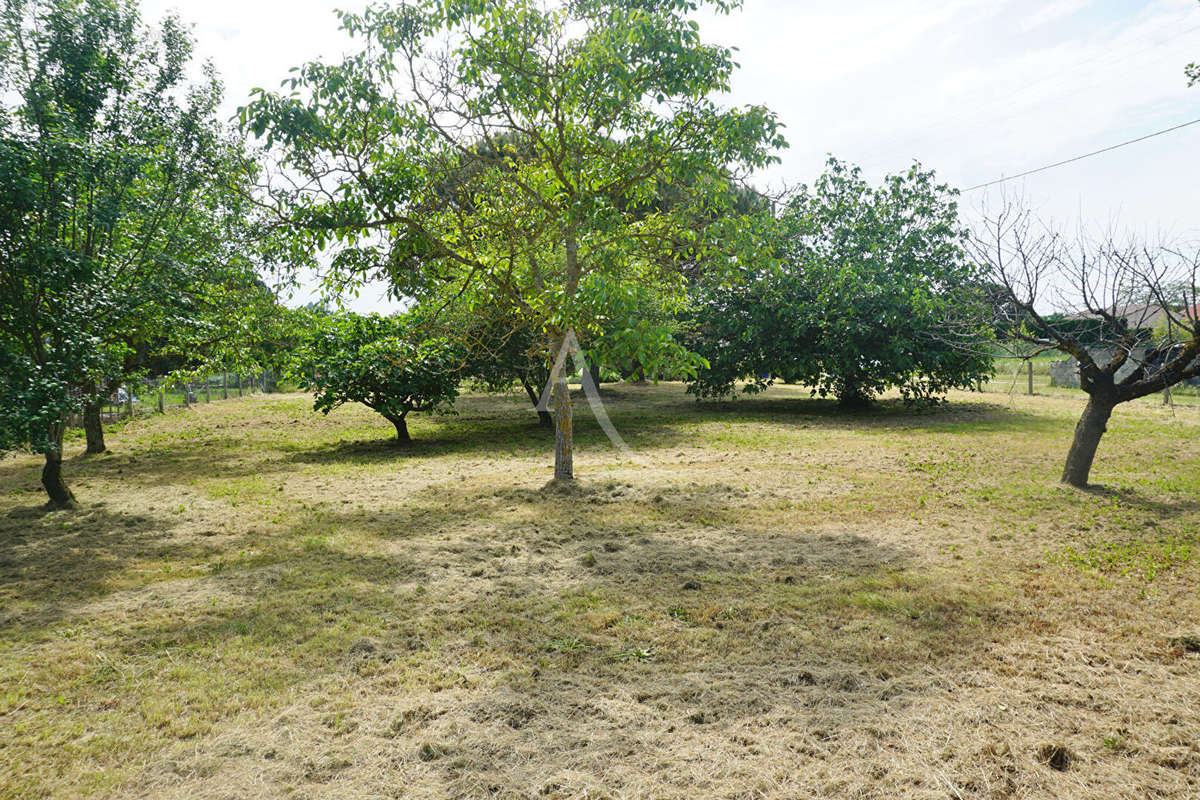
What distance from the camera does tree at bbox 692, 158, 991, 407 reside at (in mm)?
16062

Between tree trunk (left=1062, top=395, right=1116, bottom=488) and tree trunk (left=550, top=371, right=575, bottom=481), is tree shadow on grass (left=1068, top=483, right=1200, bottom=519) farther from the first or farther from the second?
tree trunk (left=550, top=371, right=575, bottom=481)

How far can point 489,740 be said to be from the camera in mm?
3275

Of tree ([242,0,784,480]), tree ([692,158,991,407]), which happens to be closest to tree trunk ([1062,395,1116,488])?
tree ([242,0,784,480])

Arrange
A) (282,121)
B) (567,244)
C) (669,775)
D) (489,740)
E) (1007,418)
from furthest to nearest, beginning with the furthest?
(1007,418)
(567,244)
(282,121)
(489,740)
(669,775)

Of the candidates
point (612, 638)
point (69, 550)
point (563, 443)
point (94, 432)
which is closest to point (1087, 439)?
point (563, 443)

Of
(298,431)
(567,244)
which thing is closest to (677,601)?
(567,244)

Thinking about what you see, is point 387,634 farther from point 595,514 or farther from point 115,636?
point 595,514

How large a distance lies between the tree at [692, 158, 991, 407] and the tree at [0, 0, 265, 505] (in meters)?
10.9

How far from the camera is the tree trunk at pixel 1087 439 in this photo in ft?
25.1

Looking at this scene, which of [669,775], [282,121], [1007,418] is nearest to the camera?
[669,775]

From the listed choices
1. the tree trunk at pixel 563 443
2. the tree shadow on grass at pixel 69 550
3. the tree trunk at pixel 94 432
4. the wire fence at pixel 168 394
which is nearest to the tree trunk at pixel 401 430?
the wire fence at pixel 168 394

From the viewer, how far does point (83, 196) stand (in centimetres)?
723

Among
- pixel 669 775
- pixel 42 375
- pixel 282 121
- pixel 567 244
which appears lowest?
pixel 669 775

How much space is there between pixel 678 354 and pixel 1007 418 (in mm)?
11027
